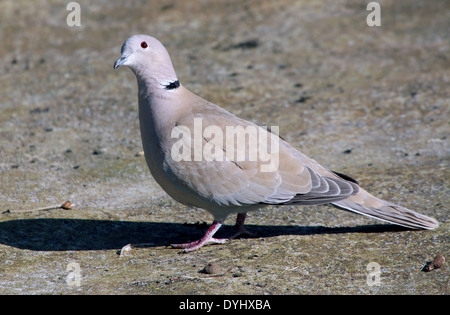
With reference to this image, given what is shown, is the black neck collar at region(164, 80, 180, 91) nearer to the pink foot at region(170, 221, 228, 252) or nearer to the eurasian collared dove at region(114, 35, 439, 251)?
the eurasian collared dove at region(114, 35, 439, 251)

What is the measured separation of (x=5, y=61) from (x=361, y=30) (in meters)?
5.22

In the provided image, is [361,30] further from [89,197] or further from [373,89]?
[89,197]

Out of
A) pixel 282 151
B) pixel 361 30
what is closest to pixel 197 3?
pixel 361 30

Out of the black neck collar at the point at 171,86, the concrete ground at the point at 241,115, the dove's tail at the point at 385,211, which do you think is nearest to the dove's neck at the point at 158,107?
the black neck collar at the point at 171,86

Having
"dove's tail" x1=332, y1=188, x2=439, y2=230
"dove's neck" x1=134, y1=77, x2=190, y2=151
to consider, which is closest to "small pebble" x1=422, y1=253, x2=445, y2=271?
"dove's tail" x1=332, y1=188, x2=439, y2=230

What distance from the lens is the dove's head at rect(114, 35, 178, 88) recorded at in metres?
4.61

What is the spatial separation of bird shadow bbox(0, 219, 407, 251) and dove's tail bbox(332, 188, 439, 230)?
173 mm

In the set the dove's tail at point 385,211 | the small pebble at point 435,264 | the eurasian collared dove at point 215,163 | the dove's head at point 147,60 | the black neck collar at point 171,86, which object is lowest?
the small pebble at point 435,264

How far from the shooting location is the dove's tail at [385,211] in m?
4.50

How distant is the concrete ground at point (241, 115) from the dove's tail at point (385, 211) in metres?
0.10

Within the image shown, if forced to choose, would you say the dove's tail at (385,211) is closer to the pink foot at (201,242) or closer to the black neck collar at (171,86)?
the pink foot at (201,242)

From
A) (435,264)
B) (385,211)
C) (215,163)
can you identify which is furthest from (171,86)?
(435,264)

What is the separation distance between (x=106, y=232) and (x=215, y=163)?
109cm

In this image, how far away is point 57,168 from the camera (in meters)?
6.10
